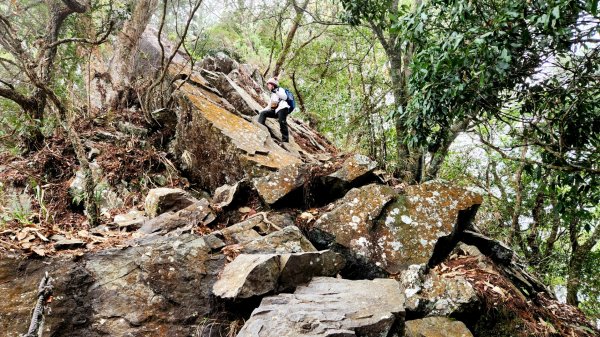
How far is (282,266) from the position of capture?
3.94 meters

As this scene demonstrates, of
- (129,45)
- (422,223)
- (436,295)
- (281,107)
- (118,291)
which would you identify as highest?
(129,45)

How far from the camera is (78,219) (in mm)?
6465

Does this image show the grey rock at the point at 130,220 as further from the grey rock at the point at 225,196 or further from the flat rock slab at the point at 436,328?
the flat rock slab at the point at 436,328

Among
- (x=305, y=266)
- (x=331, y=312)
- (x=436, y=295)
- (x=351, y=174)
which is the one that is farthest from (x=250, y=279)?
(x=351, y=174)

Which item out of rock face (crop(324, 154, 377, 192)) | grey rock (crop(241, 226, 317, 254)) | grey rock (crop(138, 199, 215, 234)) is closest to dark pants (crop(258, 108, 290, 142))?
rock face (crop(324, 154, 377, 192))

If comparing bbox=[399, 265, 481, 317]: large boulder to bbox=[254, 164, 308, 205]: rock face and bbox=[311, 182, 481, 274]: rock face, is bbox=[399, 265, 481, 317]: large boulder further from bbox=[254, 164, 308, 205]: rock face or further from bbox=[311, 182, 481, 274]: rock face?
bbox=[254, 164, 308, 205]: rock face

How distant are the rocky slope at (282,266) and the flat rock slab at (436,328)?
0.01 meters

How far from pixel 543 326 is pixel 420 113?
3.05 meters

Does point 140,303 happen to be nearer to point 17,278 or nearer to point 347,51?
point 17,278

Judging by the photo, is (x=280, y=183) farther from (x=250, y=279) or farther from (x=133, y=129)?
(x=133, y=129)

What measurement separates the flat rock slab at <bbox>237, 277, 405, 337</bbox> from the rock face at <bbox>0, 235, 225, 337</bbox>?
87cm

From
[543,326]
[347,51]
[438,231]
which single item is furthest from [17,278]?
[347,51]

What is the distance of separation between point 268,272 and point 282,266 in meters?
0.21

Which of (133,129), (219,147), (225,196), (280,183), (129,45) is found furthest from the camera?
(129,45)
